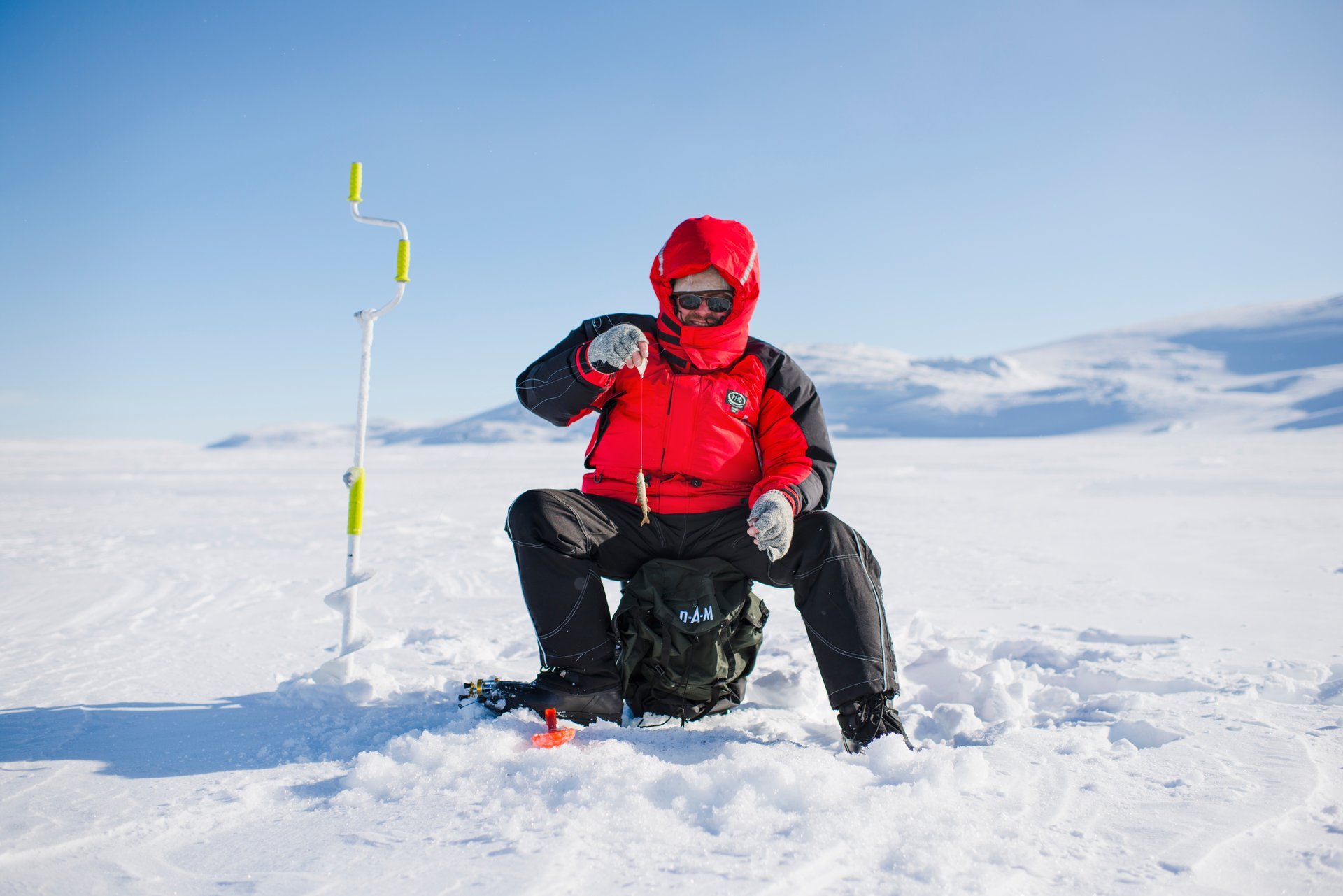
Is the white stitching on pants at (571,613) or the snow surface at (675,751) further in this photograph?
the white stitching on pants at (571,613)

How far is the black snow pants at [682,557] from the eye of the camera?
6.47ft

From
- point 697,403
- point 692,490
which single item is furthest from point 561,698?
point 697,403

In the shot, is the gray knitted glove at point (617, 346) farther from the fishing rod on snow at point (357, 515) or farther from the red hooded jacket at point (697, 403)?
the fishing rod on snow at point (357, 515)

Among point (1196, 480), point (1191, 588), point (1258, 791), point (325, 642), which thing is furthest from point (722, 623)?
point (1196, 480)

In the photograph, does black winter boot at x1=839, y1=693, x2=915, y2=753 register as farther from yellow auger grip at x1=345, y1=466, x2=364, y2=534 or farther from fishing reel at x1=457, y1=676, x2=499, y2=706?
yellow auger grip at x1=345, y1=466, x2=364, y2=534

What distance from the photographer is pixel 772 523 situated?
6.39 ft

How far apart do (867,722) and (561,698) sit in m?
0.79

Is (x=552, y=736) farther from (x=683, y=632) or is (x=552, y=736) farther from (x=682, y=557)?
(x=682, y=557)

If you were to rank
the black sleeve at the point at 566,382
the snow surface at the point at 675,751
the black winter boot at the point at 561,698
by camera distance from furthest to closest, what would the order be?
the black sleeve at the point at 566,382 → the black winter boot at the point at 561,698 → the snow surface at the point at 675,751

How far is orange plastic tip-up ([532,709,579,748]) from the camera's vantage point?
1824 millimetres

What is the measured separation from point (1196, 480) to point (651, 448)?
12898mm

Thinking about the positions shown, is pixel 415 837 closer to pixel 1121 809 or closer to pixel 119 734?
pixel 119 734

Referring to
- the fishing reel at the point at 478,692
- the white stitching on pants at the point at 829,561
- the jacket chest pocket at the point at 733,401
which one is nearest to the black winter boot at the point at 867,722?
the white stitching on pants at the point at 829,561

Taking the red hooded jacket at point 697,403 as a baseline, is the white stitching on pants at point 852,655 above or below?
below
